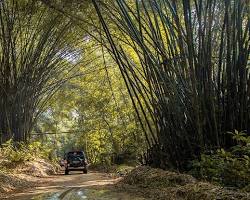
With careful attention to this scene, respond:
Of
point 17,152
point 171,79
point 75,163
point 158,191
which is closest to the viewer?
point 158,191

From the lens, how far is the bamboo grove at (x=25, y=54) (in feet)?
41.0

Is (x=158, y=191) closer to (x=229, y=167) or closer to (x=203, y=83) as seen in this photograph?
(x=229, y=167)

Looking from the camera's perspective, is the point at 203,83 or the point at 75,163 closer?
the point at 203,83

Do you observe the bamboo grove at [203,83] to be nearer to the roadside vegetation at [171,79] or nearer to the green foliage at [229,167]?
the roadside vegetation at [171,79]

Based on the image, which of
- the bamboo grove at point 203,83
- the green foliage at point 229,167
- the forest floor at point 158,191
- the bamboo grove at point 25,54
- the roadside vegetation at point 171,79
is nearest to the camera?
the forest floor at point 158,191

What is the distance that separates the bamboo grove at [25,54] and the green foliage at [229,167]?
24.6 ft

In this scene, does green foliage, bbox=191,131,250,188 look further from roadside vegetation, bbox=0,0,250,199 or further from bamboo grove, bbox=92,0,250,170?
bamboo grove, bbox=92,0,250,170

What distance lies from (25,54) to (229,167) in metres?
10.1

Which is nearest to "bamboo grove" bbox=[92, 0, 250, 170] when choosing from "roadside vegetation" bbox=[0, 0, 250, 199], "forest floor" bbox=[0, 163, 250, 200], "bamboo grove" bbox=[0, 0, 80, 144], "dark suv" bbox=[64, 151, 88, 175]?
"roadside vegetation" bbox=[0, 0, 250, 199]

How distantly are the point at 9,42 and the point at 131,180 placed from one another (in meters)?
6.35

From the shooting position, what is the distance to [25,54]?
14570 mm

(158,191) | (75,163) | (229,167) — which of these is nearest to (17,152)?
(75,163)

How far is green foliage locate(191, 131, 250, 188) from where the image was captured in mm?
5738

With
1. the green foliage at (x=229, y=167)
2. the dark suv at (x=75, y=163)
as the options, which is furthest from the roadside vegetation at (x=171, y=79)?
the dark suv at (x=75, y=163)
